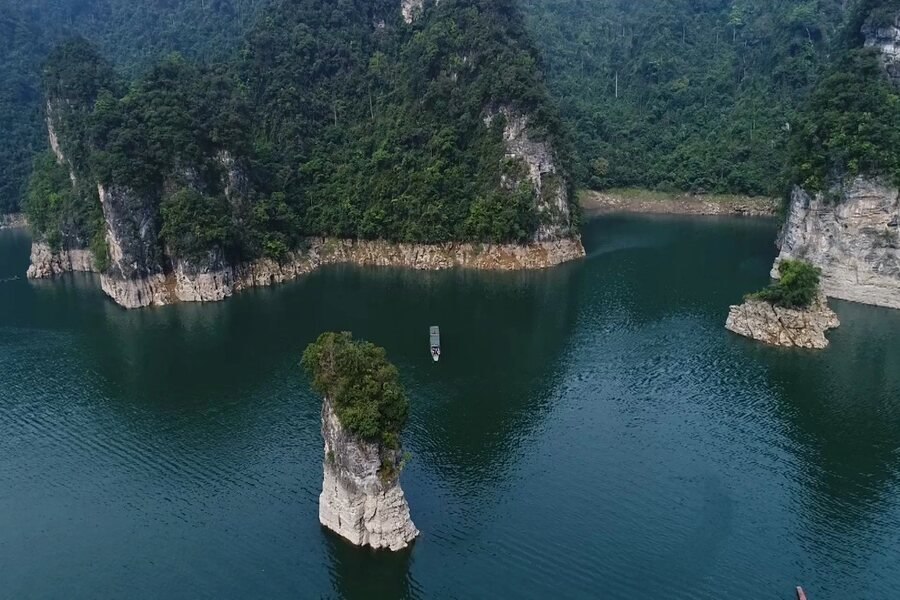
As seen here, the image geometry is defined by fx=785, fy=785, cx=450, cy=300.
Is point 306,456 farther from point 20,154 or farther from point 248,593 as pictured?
point 20,154

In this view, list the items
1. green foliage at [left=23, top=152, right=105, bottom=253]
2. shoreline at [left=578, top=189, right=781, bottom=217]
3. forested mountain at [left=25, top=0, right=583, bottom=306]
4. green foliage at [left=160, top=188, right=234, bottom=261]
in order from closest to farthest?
green foliage at [left=160, top=188, right=234, bottom=261] < forested mountain at [left=25, top=0, right=583, bottom=306] < green foliage at [left=23, top=152, right=105, bottom=253] < shoreline at [left=578, top=189, right=781, bottom=217]

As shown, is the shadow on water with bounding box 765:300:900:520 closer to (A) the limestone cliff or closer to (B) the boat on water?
(A) the limestone cliff

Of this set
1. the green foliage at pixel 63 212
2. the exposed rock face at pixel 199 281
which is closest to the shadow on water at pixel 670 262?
the exposed rock face at pixel 199 281

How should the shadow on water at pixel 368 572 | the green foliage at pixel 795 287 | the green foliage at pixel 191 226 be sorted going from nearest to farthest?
the shadow on water at pixel 368 572 → the green foliage at pixel 795 287 → the green foliage at pixel 191 226

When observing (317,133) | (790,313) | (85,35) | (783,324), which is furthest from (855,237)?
(85,35)

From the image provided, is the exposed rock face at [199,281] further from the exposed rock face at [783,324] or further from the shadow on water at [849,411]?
the shadow on water at [849,411]

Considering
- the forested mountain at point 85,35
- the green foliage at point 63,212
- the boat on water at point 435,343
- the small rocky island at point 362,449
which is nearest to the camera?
the small rocky island at point 362,449

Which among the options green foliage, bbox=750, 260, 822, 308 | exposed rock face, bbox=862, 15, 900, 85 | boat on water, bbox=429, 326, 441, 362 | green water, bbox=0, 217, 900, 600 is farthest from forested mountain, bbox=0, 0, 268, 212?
green foliage, bbox=750, 260, 822, 308
